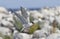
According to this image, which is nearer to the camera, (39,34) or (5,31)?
(39,34)

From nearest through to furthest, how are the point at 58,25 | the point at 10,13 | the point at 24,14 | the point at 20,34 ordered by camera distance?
the point at 20,34, the point at 58,25, the point at 24,14, the point at 10,13

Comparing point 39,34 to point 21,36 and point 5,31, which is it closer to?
point 21,36

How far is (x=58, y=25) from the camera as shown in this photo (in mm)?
7188

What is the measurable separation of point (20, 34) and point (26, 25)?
0.83 metres

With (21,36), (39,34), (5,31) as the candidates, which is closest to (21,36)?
(21,36)

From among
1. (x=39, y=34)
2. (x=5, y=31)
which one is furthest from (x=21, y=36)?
(x=5, y=31)

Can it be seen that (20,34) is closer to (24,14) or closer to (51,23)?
(51,23)

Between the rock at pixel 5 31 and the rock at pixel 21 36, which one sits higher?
the rock at pixel 5 31

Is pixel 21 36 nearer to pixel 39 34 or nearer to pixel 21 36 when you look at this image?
pixel 21 36

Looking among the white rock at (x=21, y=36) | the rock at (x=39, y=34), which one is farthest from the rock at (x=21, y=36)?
the rock at (x=39, y=34)

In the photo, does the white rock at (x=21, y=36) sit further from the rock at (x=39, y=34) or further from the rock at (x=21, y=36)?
the rock at (x=39, y=34)

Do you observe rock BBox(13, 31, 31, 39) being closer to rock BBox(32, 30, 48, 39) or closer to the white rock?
the white rock

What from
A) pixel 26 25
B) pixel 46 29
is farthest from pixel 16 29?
pixel 46 29

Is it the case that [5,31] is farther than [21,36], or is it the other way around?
[5,31]
